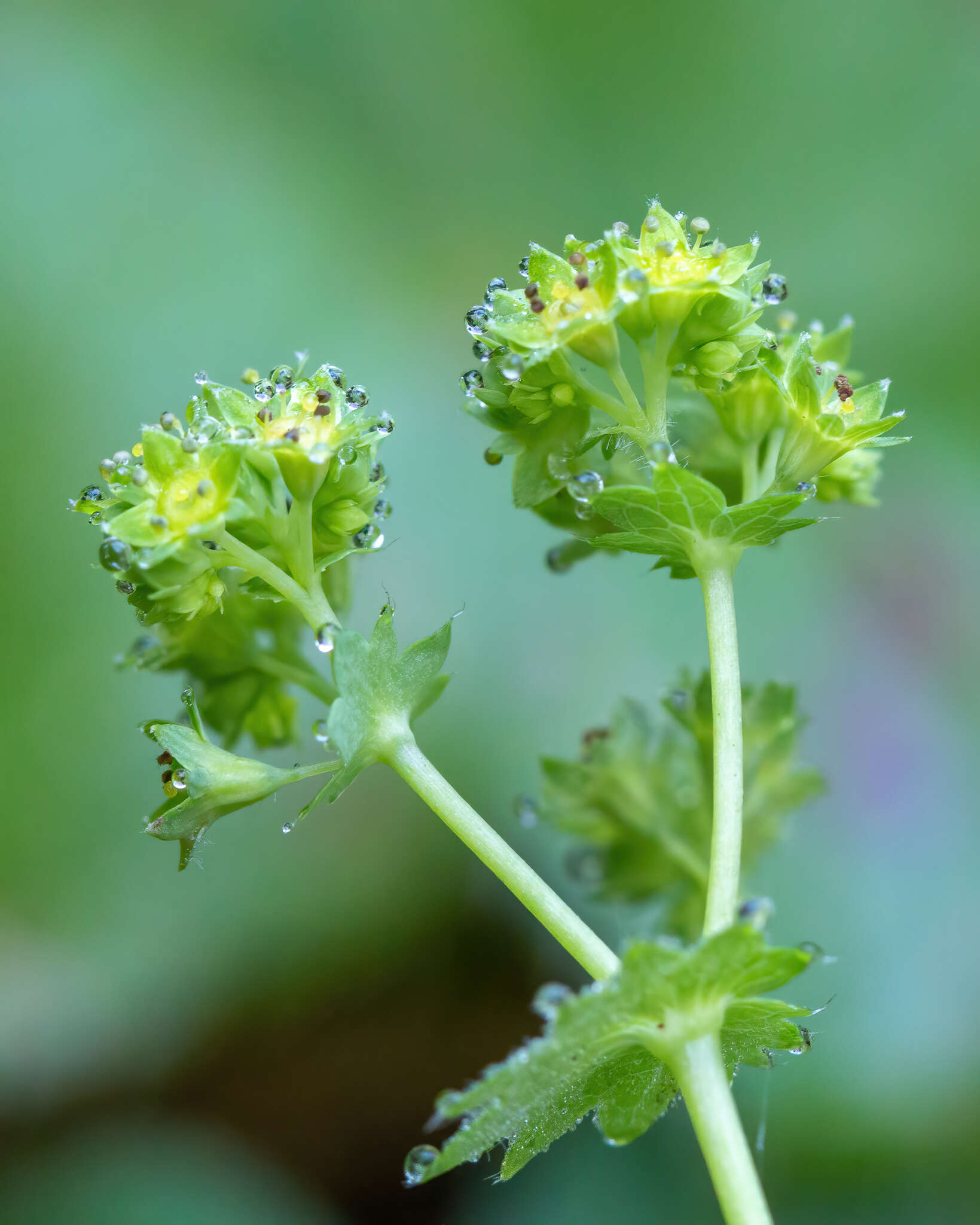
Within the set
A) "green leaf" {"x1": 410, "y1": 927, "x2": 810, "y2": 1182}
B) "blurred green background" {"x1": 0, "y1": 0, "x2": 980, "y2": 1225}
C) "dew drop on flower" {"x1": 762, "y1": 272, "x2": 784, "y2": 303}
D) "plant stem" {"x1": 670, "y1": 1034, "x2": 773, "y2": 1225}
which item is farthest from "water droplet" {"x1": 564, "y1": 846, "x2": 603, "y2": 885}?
"dew drop on flower" {"x1": 762, "y1": 272, "x2": 784, "y2": 303}

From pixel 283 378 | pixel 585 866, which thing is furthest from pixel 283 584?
pixel 585 866

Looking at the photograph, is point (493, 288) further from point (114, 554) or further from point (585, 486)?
point (114, 554)

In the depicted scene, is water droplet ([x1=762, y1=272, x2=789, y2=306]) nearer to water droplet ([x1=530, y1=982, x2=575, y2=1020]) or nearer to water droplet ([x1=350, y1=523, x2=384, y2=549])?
water droplet ([x1=350, y1=523, x2=384, y2=549])

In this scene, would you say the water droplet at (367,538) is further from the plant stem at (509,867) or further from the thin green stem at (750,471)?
the thin green stem at (750,471)

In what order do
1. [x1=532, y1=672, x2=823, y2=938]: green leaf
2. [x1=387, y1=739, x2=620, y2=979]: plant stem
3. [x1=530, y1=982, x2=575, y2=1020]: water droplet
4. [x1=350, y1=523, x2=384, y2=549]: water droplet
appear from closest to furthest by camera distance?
[x1=530, y1=982, x2=575, y2=1020]: water droplet, [x1=387, y1=739, x2=620, y2=979]: plant stem, [x1=350, y1=523, x2=384, y2=549]: water droplet, [x1=532, y1=672, x2=823, y2=938]: green leaf

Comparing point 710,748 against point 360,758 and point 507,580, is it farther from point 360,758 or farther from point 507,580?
point 507,580

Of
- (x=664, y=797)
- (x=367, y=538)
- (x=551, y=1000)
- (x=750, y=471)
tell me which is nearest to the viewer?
(x=551, y=1000)
